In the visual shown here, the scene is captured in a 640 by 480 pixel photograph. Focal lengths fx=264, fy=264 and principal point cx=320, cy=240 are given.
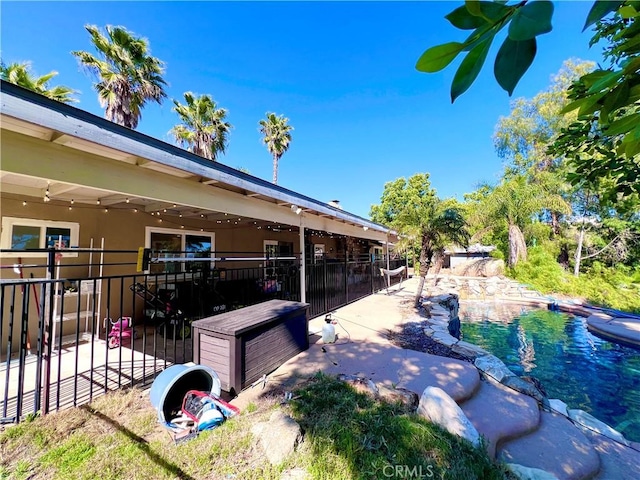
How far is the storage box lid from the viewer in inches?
118

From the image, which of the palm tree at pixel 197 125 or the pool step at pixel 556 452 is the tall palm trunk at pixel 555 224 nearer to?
the pool step at pixel 556 452

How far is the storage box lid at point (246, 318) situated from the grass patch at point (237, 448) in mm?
862

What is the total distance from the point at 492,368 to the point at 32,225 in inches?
299

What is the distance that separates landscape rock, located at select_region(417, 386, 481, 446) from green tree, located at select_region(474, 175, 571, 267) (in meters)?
15.8

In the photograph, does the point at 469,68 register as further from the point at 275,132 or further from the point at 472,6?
the point at 275,132

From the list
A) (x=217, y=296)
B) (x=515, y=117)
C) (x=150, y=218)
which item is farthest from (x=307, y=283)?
(x=515, y=117)

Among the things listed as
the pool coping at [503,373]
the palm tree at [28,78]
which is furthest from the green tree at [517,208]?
the palm tree at [28,78]

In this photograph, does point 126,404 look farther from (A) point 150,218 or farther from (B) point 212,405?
(A) point 150,218

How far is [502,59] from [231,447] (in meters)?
2.71

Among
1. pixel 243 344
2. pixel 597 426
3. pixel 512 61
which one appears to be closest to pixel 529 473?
pixel 597 426

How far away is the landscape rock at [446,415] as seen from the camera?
2.25 m

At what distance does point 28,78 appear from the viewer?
7.75 meters

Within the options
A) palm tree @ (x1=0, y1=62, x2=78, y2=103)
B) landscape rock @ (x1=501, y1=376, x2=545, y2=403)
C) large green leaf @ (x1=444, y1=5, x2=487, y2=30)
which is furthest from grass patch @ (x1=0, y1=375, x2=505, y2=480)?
palm tree @ (x1=0, y1=62, x2=78, y2=103)

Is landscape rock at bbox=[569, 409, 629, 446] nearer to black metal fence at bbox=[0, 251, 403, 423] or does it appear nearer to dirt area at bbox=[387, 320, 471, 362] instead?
dirt area at bbox=[387, 320, 471, 362]
